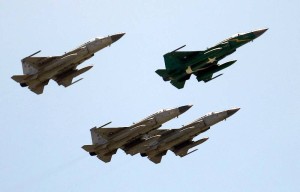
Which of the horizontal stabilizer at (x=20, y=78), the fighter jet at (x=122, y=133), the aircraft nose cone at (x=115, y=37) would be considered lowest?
the fighter jet at (x=122, y=133)

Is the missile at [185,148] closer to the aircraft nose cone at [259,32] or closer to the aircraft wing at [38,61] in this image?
the aircraft nose cone at [259,32]

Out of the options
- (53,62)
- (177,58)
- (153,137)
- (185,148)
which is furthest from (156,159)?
(53,62)

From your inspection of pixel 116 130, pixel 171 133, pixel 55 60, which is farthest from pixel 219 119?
pixel 55 60

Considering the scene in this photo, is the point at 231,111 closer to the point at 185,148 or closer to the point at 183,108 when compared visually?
the point at 183,108

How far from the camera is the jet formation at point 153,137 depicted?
252 ft

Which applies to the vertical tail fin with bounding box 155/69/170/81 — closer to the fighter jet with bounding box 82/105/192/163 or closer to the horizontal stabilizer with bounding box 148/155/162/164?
the fighter jet with bounding box 82/105/192/163

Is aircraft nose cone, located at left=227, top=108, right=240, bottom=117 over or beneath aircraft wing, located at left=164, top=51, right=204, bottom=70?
beneath

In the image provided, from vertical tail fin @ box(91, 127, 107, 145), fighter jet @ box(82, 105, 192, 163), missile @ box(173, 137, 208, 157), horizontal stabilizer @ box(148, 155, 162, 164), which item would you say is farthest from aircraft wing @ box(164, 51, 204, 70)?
horizontal stabilizer @ box(148, 155, 162, 164)

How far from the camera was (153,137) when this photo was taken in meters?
80.3

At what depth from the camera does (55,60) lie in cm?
7519

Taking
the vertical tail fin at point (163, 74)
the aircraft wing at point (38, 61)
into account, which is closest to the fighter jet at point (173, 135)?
the vertical tail fin at point (163, 74)

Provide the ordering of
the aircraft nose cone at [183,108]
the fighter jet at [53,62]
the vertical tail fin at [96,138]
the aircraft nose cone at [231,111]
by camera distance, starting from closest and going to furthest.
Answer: the fighter jet at [53,62] < the aircraft nose cone at [183,108] < the vertical tail fin at [96,138] < the aircraft nose cone at [231,111]

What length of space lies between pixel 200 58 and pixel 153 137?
8.13 m

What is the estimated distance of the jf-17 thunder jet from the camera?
77.4 meters
